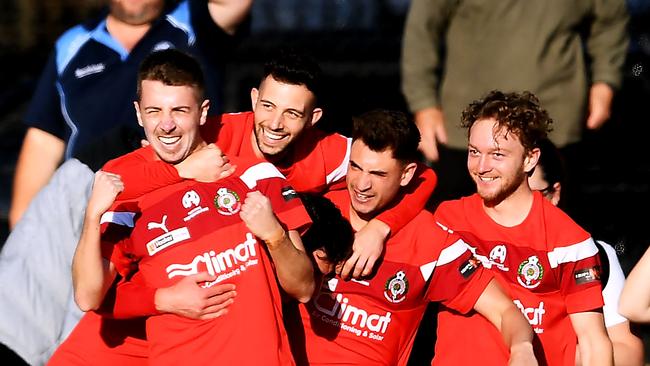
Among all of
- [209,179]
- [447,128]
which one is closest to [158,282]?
[209,179]

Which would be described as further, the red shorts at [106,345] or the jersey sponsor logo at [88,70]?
the jersey sponsor logo at [88,70]

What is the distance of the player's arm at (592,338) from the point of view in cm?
404

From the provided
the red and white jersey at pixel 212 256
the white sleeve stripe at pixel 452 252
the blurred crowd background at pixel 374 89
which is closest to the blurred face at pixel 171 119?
the red and white jersey at pixel 212 256

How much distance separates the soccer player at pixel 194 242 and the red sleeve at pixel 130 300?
37mm

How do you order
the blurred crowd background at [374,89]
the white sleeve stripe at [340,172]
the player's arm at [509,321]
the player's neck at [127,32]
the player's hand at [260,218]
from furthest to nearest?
the blurred crowd background at [374,89]
the player's neck at [127,32]
the white sleeve stripe at [340,172]
the player's arm at [509,321]
the player's hand at [260,218]

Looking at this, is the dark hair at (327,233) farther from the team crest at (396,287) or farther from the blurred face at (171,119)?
the blurred face at (171,119)

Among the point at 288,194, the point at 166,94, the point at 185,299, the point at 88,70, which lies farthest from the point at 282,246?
the point at 88,70

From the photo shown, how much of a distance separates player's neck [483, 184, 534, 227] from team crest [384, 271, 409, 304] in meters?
0.35

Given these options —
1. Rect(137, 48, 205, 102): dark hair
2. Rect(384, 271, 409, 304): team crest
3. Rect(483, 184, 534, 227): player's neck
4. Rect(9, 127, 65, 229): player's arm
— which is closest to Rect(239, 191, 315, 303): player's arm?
Rect(384, 271, 409, 304): team crest

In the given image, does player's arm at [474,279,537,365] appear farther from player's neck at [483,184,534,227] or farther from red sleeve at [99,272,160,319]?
red sleeve at [99,272,160,319]

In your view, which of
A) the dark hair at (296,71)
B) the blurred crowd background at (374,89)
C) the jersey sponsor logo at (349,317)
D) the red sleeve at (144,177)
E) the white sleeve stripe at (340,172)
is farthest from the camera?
the blurred crowd background at (374,89)

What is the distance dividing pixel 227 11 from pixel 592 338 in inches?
79.6

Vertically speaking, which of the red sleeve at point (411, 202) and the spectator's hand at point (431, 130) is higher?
the spectator's hand at point (431, 130)

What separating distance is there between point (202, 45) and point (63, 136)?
702mm
